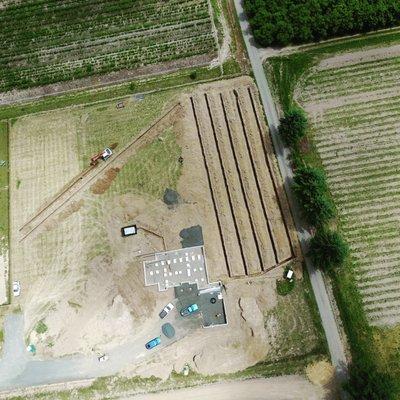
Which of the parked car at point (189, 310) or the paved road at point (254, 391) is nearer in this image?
the paved road at point (254, 391)

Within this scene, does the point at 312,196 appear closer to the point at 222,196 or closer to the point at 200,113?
the point at 222,196

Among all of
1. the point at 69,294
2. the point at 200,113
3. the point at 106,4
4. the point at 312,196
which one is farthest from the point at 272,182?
the point at 106,4

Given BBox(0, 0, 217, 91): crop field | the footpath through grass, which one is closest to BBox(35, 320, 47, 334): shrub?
BBox(0, 0, 217, 91): crop field

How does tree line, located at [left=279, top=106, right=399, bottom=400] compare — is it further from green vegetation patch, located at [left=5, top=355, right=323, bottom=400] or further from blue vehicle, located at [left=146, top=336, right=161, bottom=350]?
blue vehicle, located at [left=146, top=336, right=161, bottom=350]

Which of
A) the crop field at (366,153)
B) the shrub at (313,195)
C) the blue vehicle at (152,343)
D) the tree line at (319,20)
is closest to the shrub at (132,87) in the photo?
the tree line at (319,20)

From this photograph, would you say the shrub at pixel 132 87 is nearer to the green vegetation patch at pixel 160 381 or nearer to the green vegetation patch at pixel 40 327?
the green vegetation patch at pixel 40 327

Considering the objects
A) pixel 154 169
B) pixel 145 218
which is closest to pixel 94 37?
pixel 154 169
